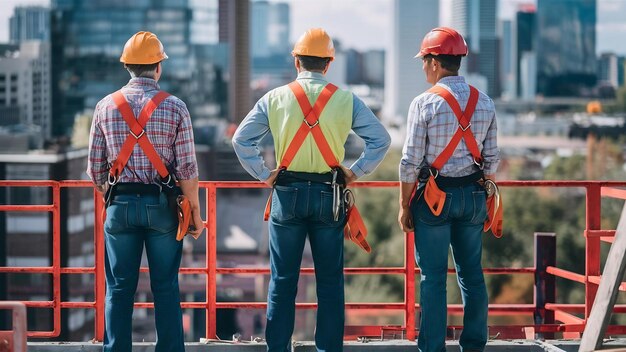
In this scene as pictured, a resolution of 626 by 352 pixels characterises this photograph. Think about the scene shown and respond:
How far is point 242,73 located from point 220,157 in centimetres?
7920

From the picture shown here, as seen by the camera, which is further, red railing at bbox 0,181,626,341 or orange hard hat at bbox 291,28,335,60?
red railing at bbox 0,181,626,341

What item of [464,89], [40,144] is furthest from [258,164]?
[40,144]

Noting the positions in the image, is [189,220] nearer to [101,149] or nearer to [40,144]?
[101,149]

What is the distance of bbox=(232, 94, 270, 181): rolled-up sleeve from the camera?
637 centimetres

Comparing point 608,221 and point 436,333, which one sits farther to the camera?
point 608,221

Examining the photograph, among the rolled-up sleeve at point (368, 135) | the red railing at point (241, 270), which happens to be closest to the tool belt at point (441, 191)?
the rolled-up sleeve at point (368, 135)

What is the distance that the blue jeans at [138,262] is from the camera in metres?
6.21

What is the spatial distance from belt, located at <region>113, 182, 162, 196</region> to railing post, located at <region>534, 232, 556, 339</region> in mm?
3912

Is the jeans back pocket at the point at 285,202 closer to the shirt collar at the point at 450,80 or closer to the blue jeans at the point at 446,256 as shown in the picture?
the blue jeans at the point at 446,256

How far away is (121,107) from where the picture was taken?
619cm

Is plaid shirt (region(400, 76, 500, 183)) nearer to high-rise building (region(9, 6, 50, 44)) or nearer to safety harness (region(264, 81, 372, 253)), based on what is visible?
safety harness (region(264, 81, 372, 253))

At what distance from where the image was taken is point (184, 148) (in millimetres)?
6250

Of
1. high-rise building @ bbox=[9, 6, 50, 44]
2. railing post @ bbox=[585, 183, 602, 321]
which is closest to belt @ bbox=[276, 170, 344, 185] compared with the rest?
railing post @ bbox=[585, 183, 602, 321]

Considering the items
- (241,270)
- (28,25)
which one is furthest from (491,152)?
(28,25)
